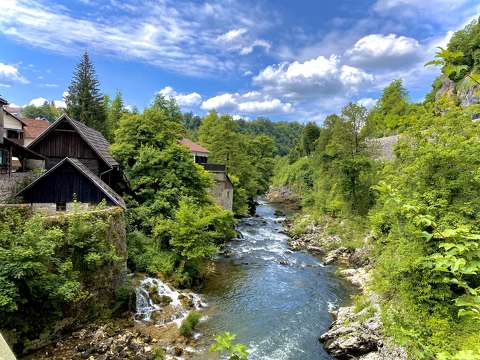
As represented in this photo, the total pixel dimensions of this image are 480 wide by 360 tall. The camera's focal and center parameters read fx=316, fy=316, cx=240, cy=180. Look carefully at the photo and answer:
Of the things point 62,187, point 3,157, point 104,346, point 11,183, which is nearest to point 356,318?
point 104,346

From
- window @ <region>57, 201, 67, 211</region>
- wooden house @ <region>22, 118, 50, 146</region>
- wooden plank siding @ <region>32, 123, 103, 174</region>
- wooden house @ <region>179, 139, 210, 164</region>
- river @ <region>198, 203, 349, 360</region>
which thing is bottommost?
river @ <region>198, 203, 349, 360</region>

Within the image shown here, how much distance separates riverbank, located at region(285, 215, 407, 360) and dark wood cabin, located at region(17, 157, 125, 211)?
46.0ft

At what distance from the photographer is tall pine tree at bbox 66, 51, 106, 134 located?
A: 1804 inches

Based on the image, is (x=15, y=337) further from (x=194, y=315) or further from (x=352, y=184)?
(x=352, y=184)

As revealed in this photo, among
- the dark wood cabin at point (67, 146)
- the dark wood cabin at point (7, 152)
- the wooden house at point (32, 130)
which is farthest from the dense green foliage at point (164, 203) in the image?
the wooden house at point (32, 130)

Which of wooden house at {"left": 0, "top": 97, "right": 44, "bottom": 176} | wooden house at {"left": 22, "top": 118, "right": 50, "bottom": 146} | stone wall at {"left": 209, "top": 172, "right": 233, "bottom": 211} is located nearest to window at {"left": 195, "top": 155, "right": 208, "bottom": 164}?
stone wall at {"left": 209, "top": 172, "right": 233, "bottom": 211}

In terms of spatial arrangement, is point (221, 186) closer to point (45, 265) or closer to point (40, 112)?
point (45, 265)

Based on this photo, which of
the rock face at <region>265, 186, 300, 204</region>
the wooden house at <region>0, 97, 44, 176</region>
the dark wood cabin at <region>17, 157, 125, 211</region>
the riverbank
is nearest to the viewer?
the riverbank

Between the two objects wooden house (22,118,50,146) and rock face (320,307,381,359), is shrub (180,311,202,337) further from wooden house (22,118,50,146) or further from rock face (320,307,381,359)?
wooden house (22,118,50,146)

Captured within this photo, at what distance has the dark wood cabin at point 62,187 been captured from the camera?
1712cm

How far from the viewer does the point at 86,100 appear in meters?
46.6

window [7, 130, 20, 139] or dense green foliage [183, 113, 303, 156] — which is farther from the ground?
dense green foliage [183, 113, 303, 156]

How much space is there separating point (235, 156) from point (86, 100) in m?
23.6

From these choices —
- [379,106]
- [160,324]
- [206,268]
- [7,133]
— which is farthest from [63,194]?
[379,106]
